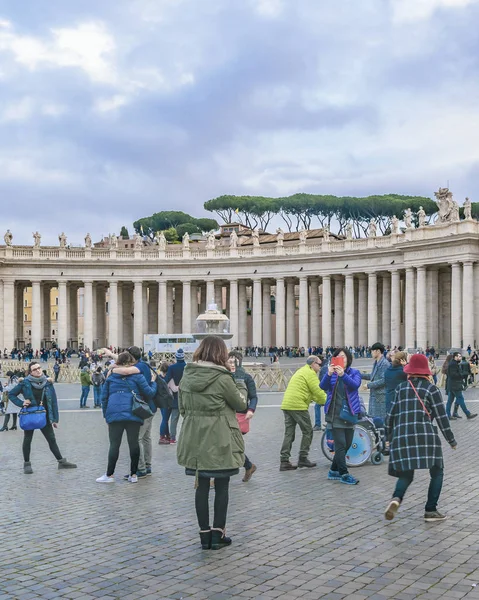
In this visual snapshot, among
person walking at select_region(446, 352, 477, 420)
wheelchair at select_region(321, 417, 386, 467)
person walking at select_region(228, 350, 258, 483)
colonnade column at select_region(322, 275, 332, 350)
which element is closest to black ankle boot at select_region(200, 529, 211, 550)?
person walking at select_region(228, 350, 258, 483)

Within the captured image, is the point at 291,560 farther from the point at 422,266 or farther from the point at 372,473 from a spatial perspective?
the point at 422,266

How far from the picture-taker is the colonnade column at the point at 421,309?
70.6 meters

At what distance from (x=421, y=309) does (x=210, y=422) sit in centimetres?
6377

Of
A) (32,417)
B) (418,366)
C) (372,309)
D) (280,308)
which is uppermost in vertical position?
(280,308)

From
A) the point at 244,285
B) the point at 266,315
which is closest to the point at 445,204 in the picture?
the point at 266,315

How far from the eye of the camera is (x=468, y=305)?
66688mm

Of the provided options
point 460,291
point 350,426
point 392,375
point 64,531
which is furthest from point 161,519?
point 460,291

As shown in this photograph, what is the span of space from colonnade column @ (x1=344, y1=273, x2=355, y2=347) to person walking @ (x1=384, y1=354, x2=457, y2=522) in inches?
2709

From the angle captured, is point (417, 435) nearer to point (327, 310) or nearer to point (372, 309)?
point (372, 309)

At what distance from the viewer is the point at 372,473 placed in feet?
48.1

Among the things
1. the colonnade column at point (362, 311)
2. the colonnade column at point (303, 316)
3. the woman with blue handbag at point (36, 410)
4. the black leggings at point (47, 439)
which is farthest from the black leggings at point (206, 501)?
the colonnade column at point (362, 311)

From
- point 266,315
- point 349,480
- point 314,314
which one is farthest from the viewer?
point 266,315

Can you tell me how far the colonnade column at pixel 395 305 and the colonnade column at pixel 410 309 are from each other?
3.18m

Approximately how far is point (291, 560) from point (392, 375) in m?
7.19
